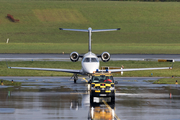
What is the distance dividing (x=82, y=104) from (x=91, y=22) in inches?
4729

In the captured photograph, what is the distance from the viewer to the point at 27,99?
2388 centimetres

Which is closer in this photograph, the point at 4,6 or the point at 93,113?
the point at 93,113

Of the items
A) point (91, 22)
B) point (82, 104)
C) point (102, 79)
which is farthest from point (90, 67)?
point (91, 22)

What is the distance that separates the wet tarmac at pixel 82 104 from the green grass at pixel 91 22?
8698 cm

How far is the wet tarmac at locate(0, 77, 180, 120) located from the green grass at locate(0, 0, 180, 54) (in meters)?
87.0

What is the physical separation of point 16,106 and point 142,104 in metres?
7.09

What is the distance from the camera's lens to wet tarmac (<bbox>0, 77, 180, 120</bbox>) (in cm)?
1867

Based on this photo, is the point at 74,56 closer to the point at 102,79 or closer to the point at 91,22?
the point at 102,79

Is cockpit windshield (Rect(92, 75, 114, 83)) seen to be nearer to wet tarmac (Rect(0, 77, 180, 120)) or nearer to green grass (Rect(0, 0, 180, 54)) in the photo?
wet tarmac (Rect(0, 77, 180, 120))

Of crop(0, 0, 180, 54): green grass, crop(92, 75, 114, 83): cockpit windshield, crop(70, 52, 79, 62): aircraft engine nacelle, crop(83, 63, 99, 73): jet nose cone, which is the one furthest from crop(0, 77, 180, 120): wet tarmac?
crop(0, 0, 180, 54): green grass

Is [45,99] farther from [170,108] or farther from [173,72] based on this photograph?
[173,72]

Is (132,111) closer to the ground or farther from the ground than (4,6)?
closer to the ground

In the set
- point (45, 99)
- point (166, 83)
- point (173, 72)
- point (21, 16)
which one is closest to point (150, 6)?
point (21, 16)

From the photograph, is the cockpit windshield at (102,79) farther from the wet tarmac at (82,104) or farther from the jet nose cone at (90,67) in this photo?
the jet nose cone at (90,67)
